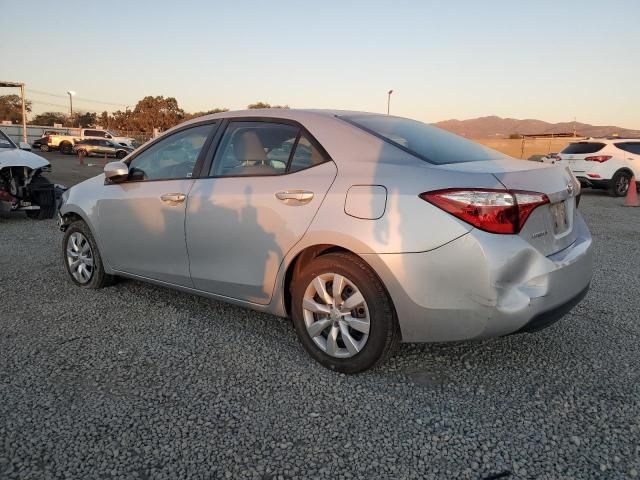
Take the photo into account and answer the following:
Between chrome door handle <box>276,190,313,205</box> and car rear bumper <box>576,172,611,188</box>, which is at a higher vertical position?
chrome door handle <box>276,190,313,205</box>

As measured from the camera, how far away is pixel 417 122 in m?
4.12

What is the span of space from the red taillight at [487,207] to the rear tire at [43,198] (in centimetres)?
806

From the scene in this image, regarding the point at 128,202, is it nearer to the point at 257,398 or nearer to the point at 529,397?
the point at 257,398

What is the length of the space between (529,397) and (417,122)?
2146mm

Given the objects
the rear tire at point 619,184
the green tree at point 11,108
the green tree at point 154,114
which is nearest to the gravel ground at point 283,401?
the rear tire at point 619,184

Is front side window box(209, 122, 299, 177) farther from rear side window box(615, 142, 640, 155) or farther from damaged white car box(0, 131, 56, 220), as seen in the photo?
rear side window box(615, 142, 640, 155)

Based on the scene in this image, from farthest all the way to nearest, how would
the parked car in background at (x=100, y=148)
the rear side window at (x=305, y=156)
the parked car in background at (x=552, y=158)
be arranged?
the parked car in background at (x=100, y=148), the parked car in background at (x=552, y=158), the rear side window at (x=305, y=156)

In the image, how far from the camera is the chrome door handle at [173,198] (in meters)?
3.92

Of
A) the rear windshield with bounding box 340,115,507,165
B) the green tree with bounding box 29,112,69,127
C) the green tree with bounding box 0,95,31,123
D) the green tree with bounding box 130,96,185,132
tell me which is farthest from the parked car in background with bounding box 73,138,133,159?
the green tree with bounding box 29,112,69,127

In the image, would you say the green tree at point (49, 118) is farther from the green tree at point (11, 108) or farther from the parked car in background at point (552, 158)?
the parked car in background at point (552, 158)

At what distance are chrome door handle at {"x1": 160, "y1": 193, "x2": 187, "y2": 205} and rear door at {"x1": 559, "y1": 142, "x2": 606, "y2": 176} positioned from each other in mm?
13174

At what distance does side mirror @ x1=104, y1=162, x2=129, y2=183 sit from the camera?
436 cm

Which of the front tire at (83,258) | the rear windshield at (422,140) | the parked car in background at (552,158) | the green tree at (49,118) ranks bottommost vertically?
the front tire at (83,258)

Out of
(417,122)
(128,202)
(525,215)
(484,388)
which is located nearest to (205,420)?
(484,388)
